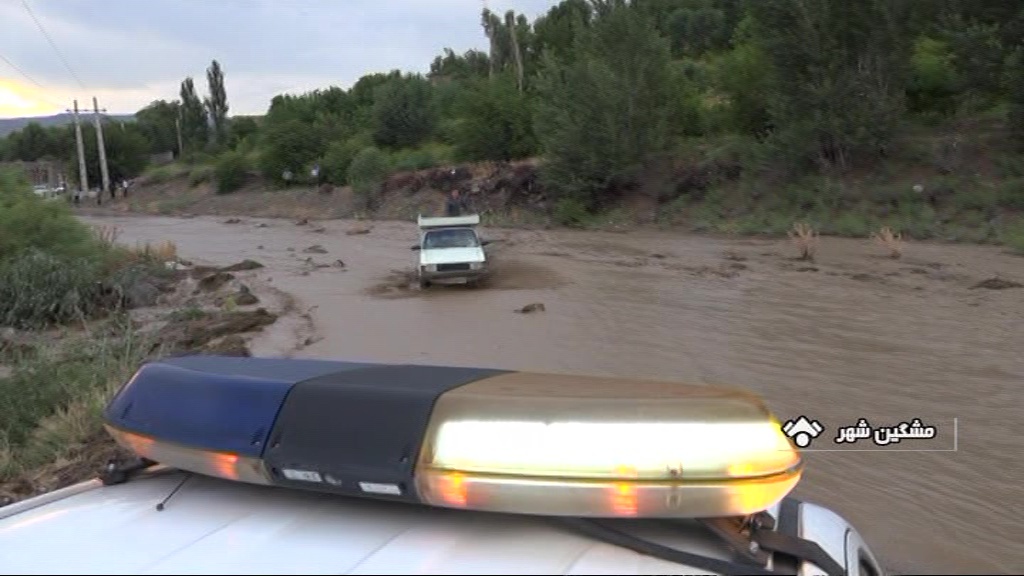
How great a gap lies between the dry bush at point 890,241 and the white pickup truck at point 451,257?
10178 millimetres

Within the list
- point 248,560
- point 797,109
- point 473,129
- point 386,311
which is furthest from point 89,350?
point 473,129

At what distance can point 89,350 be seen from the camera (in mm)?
11070

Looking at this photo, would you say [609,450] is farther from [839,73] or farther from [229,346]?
[839,73]

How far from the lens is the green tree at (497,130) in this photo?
164 feet

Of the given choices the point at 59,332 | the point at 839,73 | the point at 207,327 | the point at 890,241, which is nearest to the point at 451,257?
the point at 207,327

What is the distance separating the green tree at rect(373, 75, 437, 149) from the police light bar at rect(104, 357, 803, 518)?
65.0 m

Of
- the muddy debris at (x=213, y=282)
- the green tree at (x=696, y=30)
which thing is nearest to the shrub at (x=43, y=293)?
the muddy debris at (x=213, y=282)

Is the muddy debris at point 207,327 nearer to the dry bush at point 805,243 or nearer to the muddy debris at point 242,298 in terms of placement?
the muddy debris at point 242,298

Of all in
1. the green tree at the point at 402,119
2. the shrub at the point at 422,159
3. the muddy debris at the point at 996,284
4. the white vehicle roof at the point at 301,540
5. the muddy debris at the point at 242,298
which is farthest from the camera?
the green tree at the point at 402,119

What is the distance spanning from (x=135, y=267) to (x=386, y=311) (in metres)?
7.33

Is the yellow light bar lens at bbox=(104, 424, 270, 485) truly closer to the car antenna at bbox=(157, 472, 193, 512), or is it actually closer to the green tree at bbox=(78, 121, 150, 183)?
the car antenna at bbox=(157, 472, 193, 512)

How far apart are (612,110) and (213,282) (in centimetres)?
2069

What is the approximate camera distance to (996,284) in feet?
59.9

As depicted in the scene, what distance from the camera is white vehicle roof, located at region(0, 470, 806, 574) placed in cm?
159
